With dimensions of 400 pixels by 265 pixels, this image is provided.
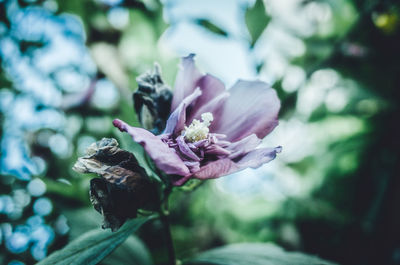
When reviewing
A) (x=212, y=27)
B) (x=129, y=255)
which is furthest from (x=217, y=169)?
(x=212, y=27)

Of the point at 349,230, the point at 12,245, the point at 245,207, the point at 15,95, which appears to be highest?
the point at 15,95

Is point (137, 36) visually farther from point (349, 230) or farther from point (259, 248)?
point (349, 230)

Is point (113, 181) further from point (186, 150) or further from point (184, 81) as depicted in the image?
point (184, 81)

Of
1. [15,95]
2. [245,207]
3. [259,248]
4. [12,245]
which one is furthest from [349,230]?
[15,95]

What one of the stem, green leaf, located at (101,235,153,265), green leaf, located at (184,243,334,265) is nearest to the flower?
the stem

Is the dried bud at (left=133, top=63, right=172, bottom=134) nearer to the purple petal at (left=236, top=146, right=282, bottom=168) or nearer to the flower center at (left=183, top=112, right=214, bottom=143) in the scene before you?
the flower center at (left=183, top=112, right=214, bottom=143)

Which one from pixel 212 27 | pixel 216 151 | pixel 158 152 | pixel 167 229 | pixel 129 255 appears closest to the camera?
pixel 158 152
